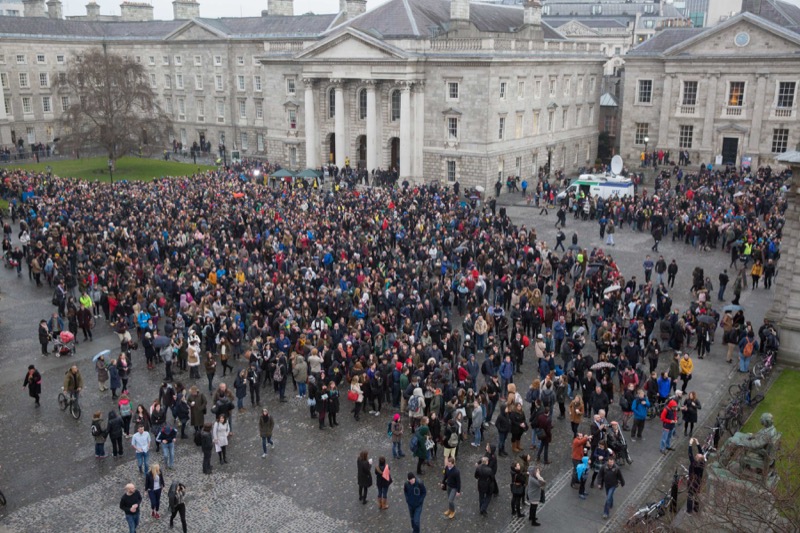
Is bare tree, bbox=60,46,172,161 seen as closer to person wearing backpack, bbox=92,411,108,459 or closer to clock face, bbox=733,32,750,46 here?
person wearing backpack, bbox=92,411,108,459

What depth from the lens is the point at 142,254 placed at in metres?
33.7

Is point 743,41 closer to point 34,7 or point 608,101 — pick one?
point 608,101

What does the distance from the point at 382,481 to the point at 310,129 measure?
4643cm

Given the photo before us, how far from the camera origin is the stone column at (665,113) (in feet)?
192

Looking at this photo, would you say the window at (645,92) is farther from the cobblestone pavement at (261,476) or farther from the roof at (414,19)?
the cobblestone pavement at (261,476)

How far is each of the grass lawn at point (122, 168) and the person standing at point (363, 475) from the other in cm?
4674

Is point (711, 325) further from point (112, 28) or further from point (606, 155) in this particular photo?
point (112, 28)

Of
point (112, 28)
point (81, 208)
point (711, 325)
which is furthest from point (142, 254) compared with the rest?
point (112, 28)

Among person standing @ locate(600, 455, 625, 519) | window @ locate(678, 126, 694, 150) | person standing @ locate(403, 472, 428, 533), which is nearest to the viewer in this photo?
person standing @ locate(403, 472, 428, 533)

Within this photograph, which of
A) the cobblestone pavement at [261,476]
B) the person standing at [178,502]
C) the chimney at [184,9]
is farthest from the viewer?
the chimney at [184,9]

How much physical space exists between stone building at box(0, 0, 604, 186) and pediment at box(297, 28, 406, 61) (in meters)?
0.10

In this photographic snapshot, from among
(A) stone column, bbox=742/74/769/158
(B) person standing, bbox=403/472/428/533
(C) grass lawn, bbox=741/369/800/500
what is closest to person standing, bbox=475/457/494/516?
(B) person standing, bbox=403/472/428/533

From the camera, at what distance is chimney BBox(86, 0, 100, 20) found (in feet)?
281

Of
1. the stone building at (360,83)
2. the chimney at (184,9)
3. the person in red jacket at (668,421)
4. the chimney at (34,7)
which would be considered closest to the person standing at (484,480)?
the person in red jacket at (668,421)
